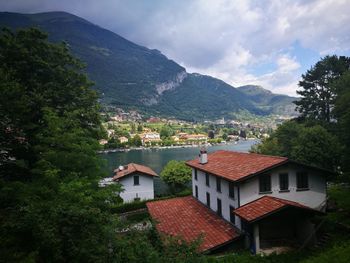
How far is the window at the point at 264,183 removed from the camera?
21078 mm

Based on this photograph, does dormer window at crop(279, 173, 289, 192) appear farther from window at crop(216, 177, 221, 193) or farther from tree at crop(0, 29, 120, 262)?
tree at crop(0, 29, 120, 262)

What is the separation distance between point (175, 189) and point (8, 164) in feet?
106

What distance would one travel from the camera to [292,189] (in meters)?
21.7

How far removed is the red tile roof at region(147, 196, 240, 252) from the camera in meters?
19.6

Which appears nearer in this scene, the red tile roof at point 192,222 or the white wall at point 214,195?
the red tile roof at point 192,222

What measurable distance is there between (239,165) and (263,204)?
15.6 ft

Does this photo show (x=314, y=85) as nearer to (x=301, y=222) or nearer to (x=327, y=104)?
(x=327, y=104)

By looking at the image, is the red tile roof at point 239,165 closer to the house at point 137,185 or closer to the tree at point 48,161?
the tree at point 48,161

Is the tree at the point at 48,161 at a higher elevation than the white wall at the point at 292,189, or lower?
higher

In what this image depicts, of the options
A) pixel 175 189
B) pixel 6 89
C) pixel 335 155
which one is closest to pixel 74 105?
pixel 6 89

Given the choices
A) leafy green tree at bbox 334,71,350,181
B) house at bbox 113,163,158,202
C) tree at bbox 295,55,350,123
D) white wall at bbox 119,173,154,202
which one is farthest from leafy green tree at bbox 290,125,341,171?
white wall at bbox 119,173,154,202

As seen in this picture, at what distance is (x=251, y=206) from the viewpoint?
65.4ft

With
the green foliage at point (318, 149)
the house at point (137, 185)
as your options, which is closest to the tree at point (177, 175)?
the house at point (137, 185)

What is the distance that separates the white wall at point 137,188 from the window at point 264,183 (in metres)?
25.7
